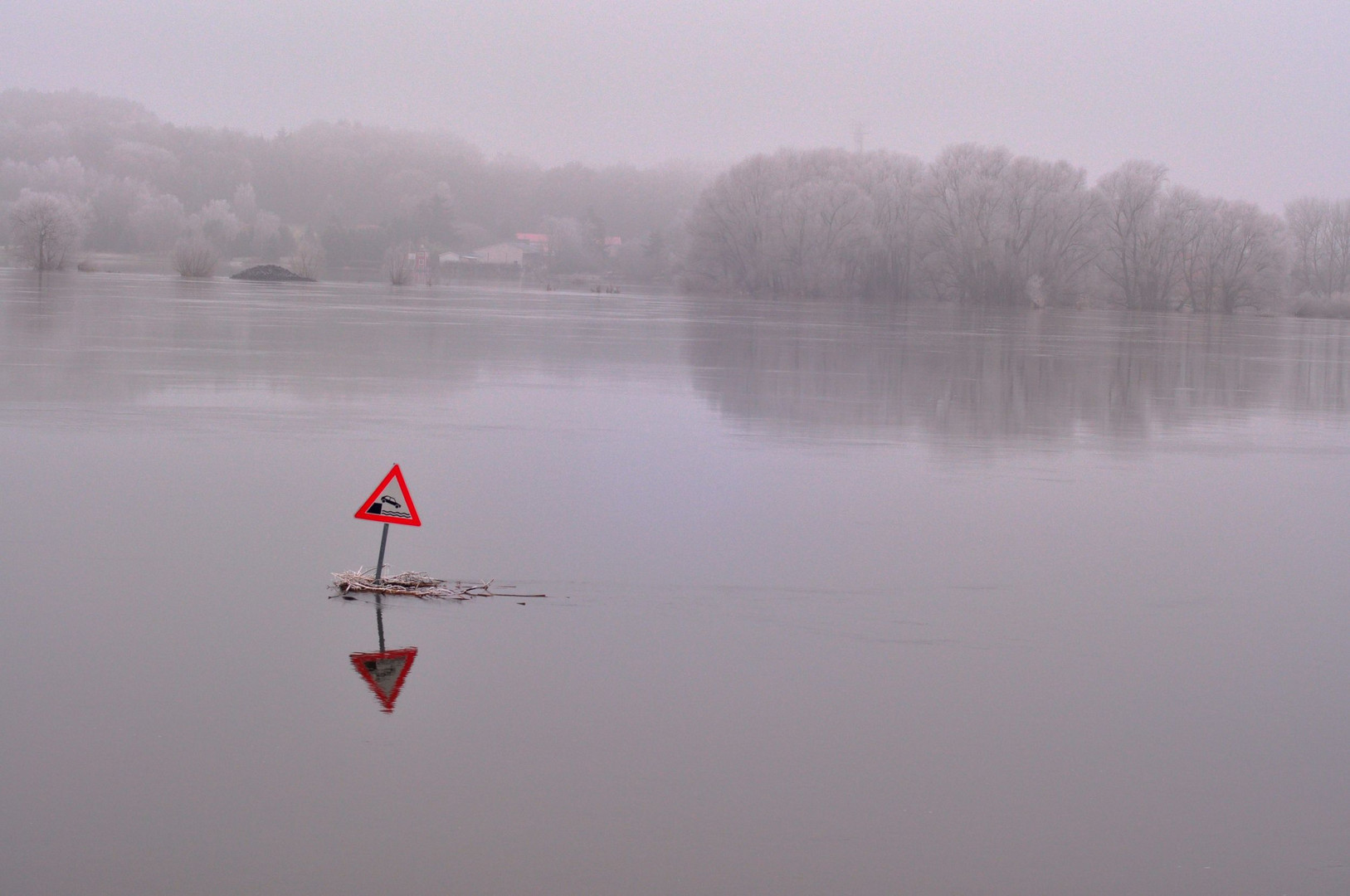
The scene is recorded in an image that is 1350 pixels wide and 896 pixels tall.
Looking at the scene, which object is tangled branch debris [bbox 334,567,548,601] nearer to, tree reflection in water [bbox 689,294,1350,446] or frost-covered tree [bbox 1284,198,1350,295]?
tree reflection in water [bbox 689,294,1350,446]

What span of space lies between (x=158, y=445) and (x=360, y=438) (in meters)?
1.78

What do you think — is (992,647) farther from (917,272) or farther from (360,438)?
(917,272)

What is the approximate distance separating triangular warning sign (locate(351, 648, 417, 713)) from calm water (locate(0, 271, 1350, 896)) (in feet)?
0.31

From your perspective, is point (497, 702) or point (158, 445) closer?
point (497, 702)

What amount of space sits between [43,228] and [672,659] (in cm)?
7216

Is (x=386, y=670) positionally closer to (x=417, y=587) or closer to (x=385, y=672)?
(x=385, y=672)

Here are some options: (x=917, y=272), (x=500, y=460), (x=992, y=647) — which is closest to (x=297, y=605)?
(x=992, y=647)

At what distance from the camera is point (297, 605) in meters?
7.10

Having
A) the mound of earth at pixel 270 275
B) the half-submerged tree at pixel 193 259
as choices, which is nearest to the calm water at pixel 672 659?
the half-submerged tree at pixel 193 259

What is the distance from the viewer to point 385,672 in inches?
238

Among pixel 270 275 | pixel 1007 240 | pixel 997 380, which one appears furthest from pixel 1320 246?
pixel 997 380

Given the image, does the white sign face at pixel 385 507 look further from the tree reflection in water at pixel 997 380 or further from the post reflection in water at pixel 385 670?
the tree reflection in water at pixel 997 380

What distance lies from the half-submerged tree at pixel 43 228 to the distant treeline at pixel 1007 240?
41.9m

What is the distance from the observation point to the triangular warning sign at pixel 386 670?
18.8ft
